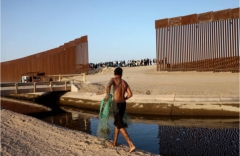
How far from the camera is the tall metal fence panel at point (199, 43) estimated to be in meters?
22.4

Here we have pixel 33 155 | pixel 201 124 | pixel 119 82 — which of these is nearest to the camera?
pixel 33 155

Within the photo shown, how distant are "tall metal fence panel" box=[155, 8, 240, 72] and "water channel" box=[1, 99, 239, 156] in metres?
10.7

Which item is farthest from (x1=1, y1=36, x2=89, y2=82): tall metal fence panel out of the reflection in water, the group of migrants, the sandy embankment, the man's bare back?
the man's bare back

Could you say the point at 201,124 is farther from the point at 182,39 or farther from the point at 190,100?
the point at 182,39

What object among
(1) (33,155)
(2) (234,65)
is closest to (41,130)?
Result: (1) (33,155)

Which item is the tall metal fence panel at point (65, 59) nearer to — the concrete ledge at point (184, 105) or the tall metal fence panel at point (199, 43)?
the tall metal fence panel at point (199, 43)

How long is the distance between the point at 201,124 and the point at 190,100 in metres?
2.16

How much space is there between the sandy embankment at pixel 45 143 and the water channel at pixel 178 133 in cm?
101

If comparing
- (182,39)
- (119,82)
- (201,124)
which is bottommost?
(201,124)

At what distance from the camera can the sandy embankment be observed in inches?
258

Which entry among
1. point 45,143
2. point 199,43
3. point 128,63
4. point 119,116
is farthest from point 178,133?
point 128,63

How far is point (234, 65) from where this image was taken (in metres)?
22.3

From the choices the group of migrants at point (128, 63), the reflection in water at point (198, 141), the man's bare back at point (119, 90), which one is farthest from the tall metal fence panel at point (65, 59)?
the man's bare back at point (119, 90)

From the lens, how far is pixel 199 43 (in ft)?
78.3
